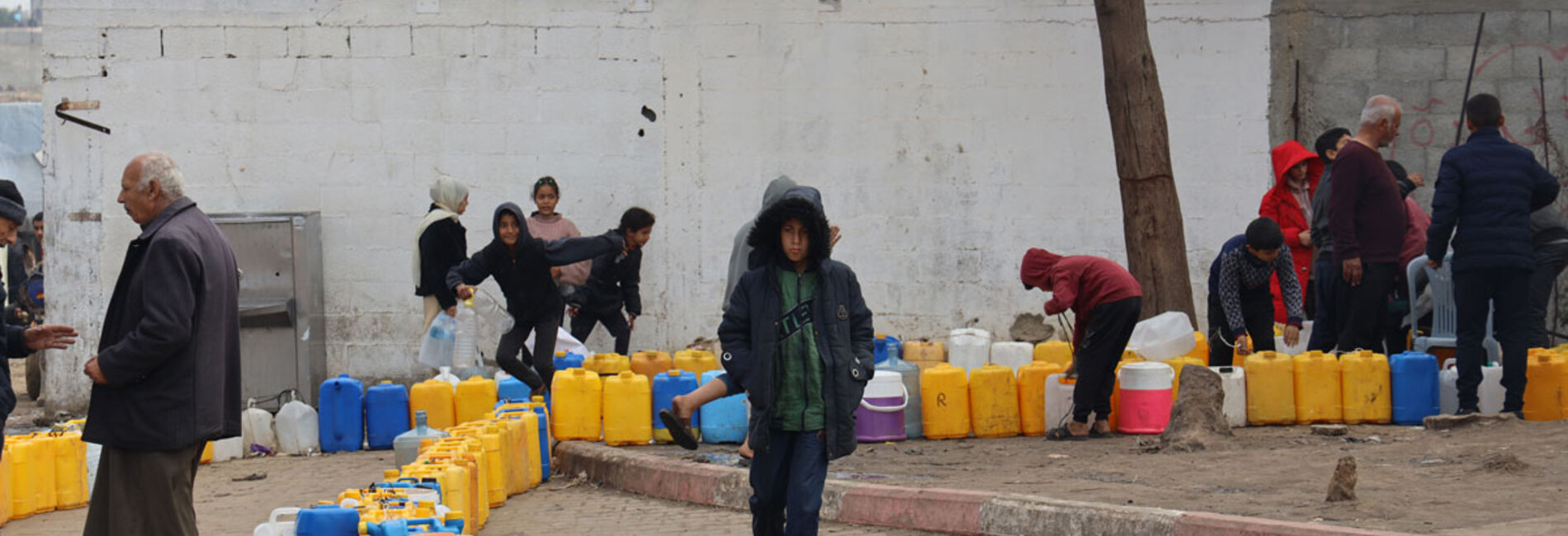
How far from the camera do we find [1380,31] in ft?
45.9

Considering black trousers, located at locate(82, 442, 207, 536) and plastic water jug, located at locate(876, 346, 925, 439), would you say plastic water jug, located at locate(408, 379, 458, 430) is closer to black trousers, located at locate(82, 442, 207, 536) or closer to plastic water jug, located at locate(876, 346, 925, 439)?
plastic water jug, located at locate(876, 346, 925, 439)

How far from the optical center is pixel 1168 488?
8.09m

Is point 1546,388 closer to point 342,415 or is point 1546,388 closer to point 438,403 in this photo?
point 438,403

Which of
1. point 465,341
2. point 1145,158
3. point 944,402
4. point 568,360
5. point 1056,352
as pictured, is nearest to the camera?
point 944,402

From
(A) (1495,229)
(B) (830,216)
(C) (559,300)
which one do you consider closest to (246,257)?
(C) (559,300)

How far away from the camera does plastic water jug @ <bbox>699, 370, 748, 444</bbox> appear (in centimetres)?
1026

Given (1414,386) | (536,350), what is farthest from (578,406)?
(1414,386)

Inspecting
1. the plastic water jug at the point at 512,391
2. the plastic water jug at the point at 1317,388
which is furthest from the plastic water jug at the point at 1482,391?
the plastic water jug at the point at 512,391

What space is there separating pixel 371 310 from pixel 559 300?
3.33 meters

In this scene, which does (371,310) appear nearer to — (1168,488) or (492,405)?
Answer: (492,405)

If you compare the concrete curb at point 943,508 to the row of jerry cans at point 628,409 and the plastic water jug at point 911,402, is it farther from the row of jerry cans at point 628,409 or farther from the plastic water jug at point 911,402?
the plastic water jug at point 911,402

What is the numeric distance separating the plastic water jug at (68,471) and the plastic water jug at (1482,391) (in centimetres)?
783

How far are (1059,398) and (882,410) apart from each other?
1.12 m

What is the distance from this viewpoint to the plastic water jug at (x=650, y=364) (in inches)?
452
